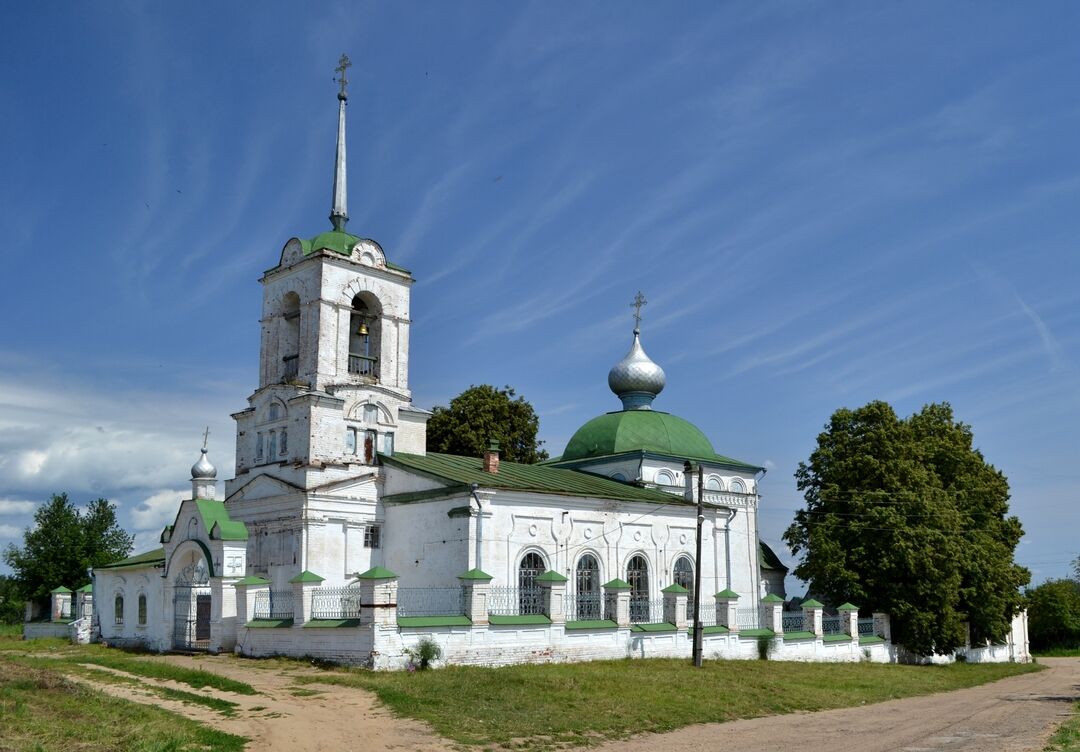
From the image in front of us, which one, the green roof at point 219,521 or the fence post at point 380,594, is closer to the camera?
the fence post at point 380,594

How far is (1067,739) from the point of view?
1587 cm

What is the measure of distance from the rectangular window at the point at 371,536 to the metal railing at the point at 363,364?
488 cm

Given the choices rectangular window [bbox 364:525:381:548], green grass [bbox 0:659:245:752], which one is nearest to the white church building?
rectangular window [bbox 364:525:381:548]

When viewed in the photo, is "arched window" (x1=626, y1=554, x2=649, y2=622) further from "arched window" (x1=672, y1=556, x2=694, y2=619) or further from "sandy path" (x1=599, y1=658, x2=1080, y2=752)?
"sandy path" (x1=599, y1=658, x2=1080, y2=752)

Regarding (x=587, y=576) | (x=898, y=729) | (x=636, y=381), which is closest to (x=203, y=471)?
(x=587, y=576)

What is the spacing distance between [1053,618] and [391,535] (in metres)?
37.8

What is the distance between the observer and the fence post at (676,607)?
1045 inches

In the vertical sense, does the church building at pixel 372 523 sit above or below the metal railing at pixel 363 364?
below

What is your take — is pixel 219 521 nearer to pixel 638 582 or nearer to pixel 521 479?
pixel 521 479

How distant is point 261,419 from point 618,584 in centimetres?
1238

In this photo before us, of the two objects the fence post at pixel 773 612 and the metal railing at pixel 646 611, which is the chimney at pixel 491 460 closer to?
the metal railing at pixel 646 611

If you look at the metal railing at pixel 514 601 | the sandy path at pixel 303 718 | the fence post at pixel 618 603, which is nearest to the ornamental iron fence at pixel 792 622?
the fence post at pixel 618 603

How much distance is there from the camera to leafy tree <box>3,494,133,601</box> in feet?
163

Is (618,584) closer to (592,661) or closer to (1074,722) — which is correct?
(592,661)
